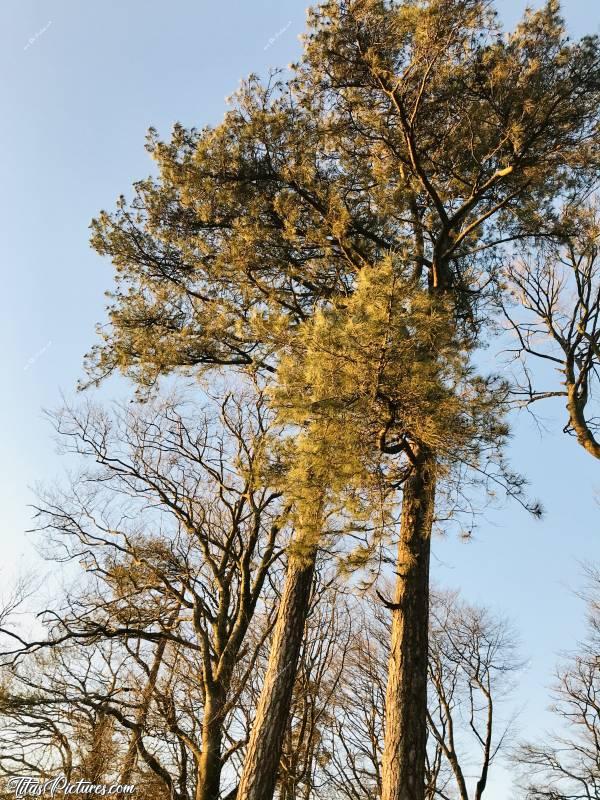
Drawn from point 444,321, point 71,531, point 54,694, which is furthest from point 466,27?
point 54,694

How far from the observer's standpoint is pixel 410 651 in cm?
403

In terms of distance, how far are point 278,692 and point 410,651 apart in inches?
57.8

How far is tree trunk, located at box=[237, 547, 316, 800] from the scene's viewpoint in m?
4.53

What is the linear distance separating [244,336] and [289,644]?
315cm

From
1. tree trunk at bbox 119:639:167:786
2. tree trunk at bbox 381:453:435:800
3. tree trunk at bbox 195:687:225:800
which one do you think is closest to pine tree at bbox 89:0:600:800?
tree trunk at bbox 381:453:435:800

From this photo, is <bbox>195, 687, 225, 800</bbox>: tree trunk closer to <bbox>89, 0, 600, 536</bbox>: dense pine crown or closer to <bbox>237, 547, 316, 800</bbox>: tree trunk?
<bbox>237, 547, 316, 800</bbox>: tree trunk

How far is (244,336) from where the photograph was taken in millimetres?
5926

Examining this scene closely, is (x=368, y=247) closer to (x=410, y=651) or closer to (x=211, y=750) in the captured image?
(x=410, y=651)

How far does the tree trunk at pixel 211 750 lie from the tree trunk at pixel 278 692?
1860mm

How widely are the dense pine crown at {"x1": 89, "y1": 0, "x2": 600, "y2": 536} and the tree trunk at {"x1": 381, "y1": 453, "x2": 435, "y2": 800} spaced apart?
1.11ft

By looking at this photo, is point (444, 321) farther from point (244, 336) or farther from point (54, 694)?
point (54, 694)

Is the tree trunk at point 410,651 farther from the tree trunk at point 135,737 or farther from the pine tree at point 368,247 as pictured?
the tree trunk at point 135,737

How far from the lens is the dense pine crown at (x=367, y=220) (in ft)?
12.0

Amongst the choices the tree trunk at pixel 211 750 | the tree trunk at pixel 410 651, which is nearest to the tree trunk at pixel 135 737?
the tree trunk at pixel 211 750
